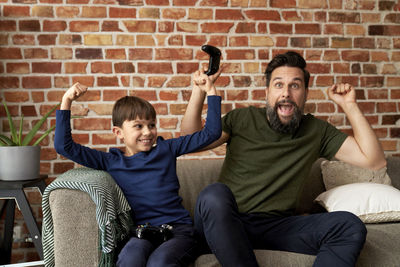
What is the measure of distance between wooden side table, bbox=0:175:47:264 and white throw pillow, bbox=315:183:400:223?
1.51 m

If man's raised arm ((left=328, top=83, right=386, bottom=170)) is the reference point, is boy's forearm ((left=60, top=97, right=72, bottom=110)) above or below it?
above

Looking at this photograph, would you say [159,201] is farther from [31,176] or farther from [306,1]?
[306,1]

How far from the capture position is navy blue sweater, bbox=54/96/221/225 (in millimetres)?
1665

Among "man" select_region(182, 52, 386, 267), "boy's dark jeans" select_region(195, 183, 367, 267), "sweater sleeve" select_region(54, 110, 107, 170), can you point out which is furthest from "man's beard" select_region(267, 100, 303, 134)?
"sweater sleeve" select_region(54, 110, 107, 170)

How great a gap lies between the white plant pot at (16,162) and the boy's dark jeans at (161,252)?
2.87 ft

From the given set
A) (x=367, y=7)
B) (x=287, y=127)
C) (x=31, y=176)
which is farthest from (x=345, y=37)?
(x=31, y=176)

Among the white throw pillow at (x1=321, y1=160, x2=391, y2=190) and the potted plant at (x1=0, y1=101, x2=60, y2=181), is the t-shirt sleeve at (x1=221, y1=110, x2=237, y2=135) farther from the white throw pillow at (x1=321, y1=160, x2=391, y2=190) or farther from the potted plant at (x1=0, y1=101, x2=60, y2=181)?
the potted plant at (x1=0, y1=101, x2=60, y2=181)

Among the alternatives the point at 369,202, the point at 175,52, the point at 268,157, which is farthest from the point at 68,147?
the point at 369,202

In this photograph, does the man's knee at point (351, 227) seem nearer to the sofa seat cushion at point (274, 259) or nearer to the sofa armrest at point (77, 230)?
the sofa seat cushion at point (274, 259)

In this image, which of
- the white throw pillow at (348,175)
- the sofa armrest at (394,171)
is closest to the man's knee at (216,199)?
the white throw pillow at (348,175)

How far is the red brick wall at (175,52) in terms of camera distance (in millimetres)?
2436

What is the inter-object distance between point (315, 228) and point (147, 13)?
168 centimetres

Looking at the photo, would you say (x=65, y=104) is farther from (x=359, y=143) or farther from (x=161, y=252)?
(x=359, y=143)

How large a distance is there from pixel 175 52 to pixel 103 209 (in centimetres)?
135
